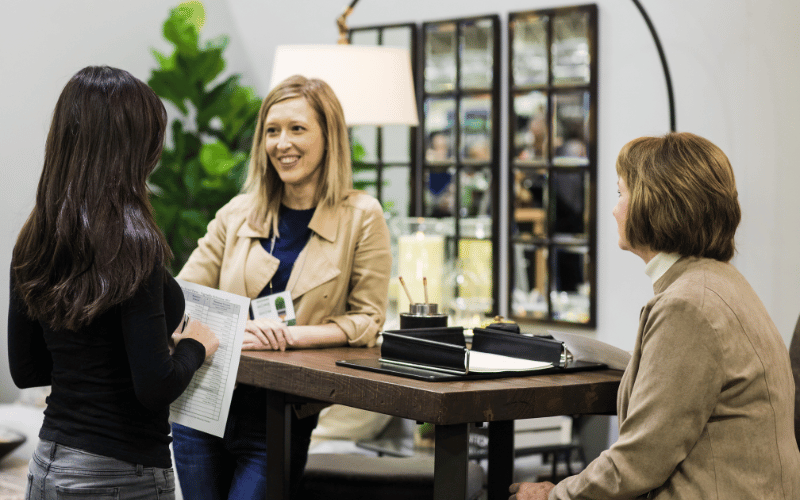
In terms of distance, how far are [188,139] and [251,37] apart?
884 millimetres

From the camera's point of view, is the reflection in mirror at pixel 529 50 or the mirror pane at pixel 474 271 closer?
the reflection in mirror at pixel 529 50

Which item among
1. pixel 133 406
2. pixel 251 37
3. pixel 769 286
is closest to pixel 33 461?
pixel 133 406

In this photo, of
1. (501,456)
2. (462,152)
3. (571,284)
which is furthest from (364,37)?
(501,456)

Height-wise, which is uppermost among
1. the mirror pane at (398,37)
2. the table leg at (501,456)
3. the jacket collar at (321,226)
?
the mirror pane at (398,37)

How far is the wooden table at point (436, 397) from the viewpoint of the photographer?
1355 mm

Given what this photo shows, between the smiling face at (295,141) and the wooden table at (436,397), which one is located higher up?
the smiling face at (295,141)

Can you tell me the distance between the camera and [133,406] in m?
1.38

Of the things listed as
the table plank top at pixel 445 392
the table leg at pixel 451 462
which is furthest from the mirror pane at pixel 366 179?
the table leg at pixel 451 462

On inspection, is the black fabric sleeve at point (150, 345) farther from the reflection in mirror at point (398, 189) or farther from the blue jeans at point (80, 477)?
the reflection in mirror at point (398, 189)

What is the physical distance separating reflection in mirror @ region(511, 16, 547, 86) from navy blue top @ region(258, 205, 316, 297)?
2.30 m

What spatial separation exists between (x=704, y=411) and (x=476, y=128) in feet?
10.1

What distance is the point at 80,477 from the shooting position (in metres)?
1.33

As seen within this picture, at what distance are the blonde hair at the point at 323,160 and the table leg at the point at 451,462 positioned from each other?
0.85 meters

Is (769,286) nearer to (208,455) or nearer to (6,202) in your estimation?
(208,455)
